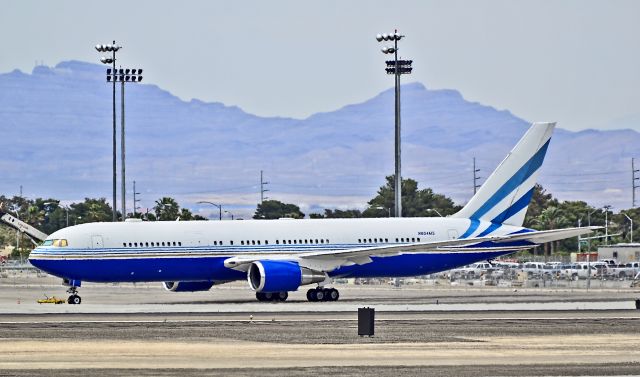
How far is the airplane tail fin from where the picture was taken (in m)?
70.9

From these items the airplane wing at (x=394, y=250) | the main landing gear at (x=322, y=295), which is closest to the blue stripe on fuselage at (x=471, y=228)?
the airplane wing at (x=394, y=250)

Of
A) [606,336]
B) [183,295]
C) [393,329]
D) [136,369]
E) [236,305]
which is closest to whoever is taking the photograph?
[136,369]

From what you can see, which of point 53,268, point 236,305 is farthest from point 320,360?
point 53,268

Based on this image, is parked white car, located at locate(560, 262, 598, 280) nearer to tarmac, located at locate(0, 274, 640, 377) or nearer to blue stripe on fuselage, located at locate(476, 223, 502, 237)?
blue stripe on fuselage, located at locate(476, 223, 502, 237)

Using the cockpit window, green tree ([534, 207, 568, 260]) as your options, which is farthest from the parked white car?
green tree ([534, 207, 568, 260])

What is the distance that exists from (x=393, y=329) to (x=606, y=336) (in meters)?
7.08

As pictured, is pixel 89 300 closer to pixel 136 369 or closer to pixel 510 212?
pixel 510 212

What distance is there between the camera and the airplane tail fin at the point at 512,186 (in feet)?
233

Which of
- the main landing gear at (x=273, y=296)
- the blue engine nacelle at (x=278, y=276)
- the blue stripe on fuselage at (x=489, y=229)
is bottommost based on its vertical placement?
the main landing gear at (x=273, y=296)

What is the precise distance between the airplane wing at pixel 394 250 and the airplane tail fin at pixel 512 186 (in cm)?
180

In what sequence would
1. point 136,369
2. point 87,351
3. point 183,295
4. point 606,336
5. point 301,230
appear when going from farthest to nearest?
point 183,295 < point 301,230 < point 606,336 < point 87,351 < point 136,369

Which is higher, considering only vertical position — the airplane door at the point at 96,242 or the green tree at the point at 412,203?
the green tree at the point at 412,203

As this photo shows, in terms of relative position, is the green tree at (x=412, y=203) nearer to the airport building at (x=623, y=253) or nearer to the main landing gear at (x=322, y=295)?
the airport building at (x=623, y=253)

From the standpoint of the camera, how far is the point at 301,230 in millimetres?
68375
